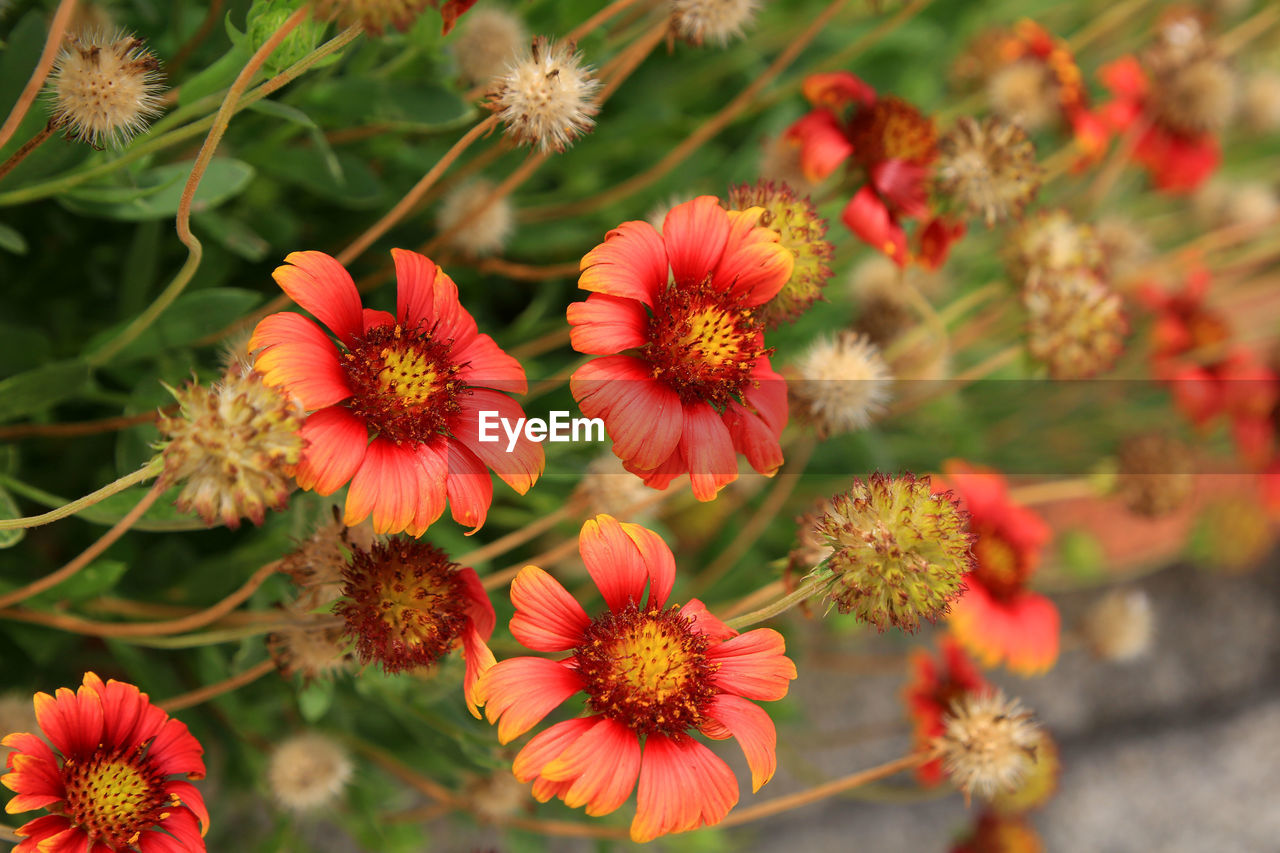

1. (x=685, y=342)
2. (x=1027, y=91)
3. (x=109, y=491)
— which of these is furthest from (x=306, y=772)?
(x=1027, y=91)

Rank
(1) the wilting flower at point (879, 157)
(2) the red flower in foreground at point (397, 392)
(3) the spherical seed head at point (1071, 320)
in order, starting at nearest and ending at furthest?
(2) the red flower in foreground at point (397, 392)
(1) the wilting flower at point (879, 157)
(3) the spherical seed head at point (1071, 320)

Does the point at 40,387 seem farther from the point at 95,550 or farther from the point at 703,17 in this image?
the point at 703,17

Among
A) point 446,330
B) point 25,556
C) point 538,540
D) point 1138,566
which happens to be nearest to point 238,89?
point 446,330

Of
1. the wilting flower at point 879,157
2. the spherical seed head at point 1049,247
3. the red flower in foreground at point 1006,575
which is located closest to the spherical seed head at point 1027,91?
the spherical seed head at point 1049,247

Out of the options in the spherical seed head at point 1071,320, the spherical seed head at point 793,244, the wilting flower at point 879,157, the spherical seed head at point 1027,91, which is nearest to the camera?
the spherical seed head at point 793,244

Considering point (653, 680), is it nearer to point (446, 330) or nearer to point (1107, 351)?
point (446, 330)

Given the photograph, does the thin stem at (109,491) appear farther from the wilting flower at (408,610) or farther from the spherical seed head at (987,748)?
the spherical seed head at (987,748)
